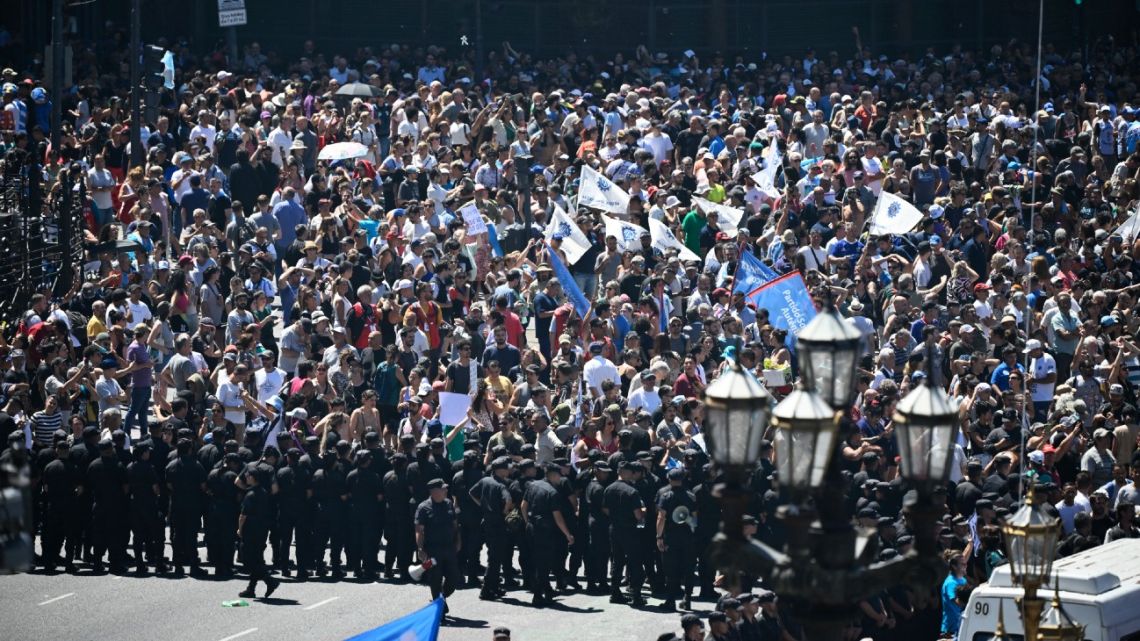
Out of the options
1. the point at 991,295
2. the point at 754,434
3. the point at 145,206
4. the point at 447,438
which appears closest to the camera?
the point at 754,434

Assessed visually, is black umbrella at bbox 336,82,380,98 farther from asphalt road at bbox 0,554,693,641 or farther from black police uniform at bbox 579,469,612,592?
black police uniform at bbox 579,469,612,592

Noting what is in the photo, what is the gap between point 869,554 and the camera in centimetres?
847

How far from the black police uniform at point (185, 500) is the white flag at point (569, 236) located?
5.86 meters

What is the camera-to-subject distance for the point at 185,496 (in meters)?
19.3

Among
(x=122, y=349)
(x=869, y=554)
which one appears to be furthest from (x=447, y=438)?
(x=869, y=554)

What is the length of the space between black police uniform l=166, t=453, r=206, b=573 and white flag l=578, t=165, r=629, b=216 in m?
7.16

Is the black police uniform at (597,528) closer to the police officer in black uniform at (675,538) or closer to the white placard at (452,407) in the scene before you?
the police officer in black uniform at (675,538)

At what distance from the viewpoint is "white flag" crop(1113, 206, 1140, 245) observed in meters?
24.0

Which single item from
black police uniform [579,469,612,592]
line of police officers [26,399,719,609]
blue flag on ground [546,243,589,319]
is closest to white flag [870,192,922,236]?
blue flag on ground [546,243,589,319]

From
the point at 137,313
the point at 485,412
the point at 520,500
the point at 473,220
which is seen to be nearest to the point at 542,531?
the point at 520,500

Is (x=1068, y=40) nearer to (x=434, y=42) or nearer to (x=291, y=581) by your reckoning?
(x=434, y=42)

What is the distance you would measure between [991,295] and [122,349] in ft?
30.6

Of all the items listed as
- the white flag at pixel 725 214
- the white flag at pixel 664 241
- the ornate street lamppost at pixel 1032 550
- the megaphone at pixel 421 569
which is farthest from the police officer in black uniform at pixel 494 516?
the ornate street lamppost at pixel 1032 550

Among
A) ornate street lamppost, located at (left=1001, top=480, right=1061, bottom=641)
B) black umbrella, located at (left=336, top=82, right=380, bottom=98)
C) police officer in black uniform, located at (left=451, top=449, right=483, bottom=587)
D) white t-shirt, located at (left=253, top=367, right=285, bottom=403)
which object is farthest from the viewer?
black umbrella, located at (left=336, top=82, right=380, bottom=98)
